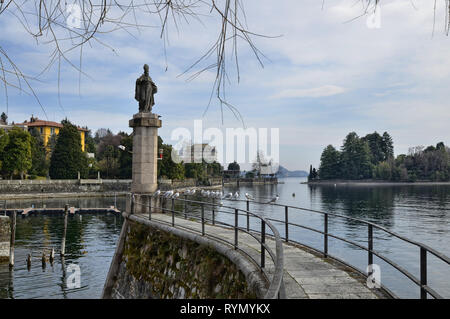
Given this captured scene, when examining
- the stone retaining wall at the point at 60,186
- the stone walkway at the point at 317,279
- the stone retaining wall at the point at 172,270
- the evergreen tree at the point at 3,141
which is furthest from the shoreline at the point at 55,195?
the stone walkway at the point at 317,279

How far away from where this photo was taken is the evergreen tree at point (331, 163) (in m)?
164

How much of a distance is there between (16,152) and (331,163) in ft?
416

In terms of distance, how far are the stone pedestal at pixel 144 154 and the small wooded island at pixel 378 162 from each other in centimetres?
14622

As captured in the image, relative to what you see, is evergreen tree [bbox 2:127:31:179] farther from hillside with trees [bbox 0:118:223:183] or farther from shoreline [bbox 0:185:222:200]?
shoreline [bbox 0:185:222:200]

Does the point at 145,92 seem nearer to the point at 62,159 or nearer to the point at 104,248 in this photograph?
the point at 104,248

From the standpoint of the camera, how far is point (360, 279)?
18.2ft

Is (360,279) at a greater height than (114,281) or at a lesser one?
greater

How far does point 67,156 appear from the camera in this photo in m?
74.9

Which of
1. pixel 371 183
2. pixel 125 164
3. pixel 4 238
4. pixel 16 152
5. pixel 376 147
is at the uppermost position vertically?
pixel 376 147

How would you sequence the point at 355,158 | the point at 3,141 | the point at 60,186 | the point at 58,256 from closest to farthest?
the point at 58,256 < the point at 3,141 < the point at 60,186 < the point at 355,158

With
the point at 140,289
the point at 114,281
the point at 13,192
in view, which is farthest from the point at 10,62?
the point at 13,192

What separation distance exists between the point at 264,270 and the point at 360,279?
1371 millimetres

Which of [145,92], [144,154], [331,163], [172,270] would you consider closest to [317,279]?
[172,270]
